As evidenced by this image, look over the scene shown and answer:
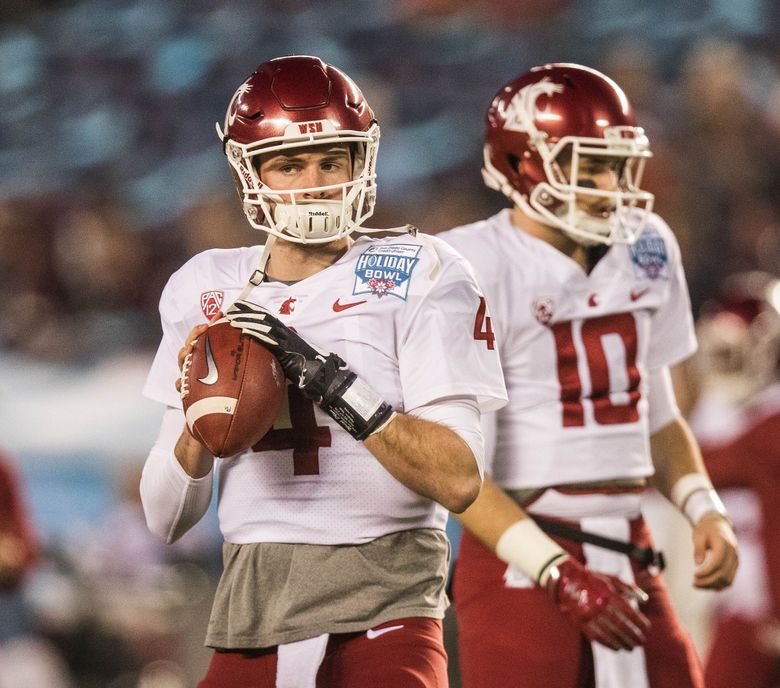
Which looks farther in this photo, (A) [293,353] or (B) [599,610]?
(B) [599,610]

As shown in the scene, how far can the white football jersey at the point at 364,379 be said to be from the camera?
2.34 metres

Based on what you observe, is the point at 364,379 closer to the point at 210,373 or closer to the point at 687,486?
the point at 210,373

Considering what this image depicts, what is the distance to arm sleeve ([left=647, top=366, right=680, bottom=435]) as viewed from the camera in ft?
10.7

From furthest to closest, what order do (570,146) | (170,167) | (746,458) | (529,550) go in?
(170,167)
(746,458)
(570,146)
(529,550)

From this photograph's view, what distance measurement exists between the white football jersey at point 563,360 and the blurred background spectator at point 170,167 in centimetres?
322

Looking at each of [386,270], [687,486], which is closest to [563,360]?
[687,486]

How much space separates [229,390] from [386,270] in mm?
370

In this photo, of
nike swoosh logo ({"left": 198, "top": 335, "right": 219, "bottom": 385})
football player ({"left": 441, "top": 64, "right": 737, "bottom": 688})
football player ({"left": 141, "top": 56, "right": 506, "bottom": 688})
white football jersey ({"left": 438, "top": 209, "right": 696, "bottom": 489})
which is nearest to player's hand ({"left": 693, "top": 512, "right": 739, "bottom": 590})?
football player ({"left": 441, "top": 64, "right": 737, "bottom": 688})

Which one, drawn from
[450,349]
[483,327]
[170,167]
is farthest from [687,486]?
[170,167]

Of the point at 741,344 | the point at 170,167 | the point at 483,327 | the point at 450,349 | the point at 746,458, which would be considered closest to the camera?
the point at 450,349

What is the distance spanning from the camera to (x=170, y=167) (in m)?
8.51

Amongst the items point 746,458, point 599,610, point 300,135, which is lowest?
point 746,458

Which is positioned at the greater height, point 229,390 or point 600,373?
point 229,390

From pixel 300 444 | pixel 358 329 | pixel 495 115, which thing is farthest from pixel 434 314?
pixel 495 115
